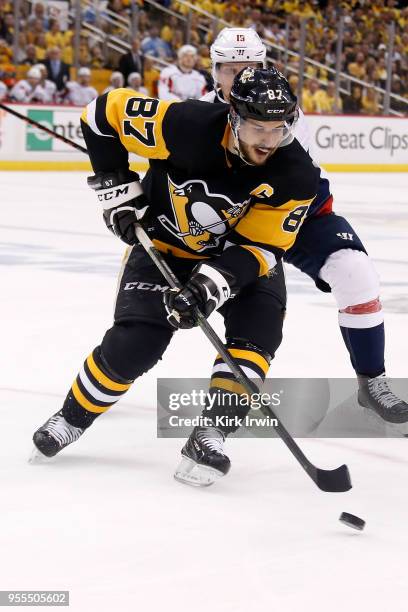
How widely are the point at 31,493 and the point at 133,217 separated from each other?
78 cm

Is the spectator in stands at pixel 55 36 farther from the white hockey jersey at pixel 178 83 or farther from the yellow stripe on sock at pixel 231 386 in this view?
the yellow stripe on sock at pixel 231 386

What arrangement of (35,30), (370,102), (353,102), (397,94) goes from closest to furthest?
(35,30), (353,102), (370,102), (397,94)

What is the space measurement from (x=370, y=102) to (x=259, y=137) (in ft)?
39.6

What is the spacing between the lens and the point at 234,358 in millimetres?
2812

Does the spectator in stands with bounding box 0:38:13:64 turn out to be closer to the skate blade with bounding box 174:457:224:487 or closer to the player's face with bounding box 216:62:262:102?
the player's face with bounding box 216:62:262:102

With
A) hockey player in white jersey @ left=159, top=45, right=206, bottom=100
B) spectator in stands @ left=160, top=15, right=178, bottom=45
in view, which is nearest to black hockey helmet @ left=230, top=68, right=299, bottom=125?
hockey player in white jersey @ left=159, top=45, right=206, bottom=100

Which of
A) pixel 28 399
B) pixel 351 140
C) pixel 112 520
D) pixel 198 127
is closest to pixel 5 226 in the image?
pixel 28 399

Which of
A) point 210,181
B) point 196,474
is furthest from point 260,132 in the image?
point 196,474

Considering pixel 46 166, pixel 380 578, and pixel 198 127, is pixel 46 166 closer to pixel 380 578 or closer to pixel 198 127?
pixel 198 127

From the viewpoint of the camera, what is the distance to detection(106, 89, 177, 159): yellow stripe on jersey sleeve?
2.88 metres

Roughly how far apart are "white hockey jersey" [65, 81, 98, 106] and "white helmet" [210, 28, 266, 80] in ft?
28.6

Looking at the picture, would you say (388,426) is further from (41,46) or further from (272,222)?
(41,46)

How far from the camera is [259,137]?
269 centimetres

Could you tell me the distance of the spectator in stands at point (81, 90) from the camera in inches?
484
